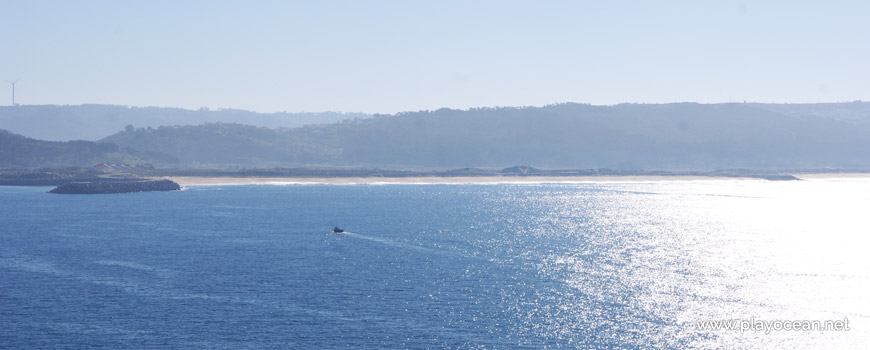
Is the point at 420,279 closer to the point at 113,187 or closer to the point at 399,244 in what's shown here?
the point at 399,244

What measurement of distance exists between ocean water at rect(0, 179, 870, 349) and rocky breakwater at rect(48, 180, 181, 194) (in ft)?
133

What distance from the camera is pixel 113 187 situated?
146000 mm

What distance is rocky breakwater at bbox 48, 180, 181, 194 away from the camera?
141750mm

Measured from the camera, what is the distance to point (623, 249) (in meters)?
70.4

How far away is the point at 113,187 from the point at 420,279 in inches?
4432

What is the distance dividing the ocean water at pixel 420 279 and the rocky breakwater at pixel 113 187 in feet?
133

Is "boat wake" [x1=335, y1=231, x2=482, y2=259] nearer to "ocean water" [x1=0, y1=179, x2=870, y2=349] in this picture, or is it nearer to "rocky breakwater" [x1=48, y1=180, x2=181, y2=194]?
"ocean water" [x1=0, y1=179, x2=870, y2=349]

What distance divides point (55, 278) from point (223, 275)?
11600 mm

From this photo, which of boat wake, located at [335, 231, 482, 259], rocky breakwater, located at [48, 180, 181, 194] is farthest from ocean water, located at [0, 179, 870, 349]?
rocky breakwater, located at [48, 180, 181, 194]

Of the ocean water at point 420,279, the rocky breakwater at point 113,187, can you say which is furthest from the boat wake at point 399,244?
the rocky breakwater at point 113,187

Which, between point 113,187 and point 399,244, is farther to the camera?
point 113,187

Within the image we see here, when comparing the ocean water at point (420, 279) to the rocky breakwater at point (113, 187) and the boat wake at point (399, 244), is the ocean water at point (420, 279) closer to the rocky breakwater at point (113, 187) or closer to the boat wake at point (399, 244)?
the boat wake at point (399, 244)

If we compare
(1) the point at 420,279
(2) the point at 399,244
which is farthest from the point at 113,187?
(1) the point at 420,279

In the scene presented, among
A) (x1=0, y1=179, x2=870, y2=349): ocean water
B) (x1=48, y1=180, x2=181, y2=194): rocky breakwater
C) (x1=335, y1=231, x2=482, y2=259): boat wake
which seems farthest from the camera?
(x1=48, y1=180, x2=181, y2=194): rocky breakwater
